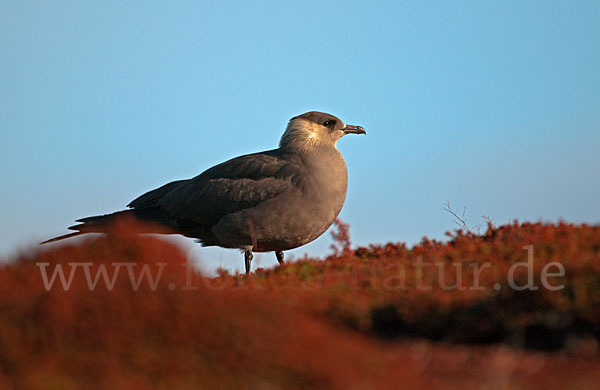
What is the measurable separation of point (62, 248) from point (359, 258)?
520cm

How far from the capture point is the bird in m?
11.3

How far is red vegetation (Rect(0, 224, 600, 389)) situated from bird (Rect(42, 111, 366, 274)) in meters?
2.72

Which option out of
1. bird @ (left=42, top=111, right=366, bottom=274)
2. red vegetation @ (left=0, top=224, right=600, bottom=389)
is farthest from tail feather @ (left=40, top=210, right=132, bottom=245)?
red vegetation @ (left=0, top=224, right=600, bottom=389)

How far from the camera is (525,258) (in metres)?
8.99

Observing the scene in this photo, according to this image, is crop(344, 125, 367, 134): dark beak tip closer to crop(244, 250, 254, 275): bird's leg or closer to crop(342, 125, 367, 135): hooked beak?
crop(342, 125, 367, 135): hooked beak

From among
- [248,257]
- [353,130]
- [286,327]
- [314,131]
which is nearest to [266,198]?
[248,257]

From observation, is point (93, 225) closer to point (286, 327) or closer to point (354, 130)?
point (354, 130)

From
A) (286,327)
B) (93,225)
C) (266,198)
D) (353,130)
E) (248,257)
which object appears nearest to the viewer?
(286,327)

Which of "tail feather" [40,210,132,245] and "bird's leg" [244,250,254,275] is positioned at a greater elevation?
"tail feather" [40,210,132,245]

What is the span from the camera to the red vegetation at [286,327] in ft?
17.7

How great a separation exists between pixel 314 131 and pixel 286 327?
23.0 feet

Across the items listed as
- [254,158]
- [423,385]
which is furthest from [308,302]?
[254,158]

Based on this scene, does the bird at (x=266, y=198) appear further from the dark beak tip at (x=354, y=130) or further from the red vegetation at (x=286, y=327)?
the red vegetation at (x=286, y=327)

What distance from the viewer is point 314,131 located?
12.4m
